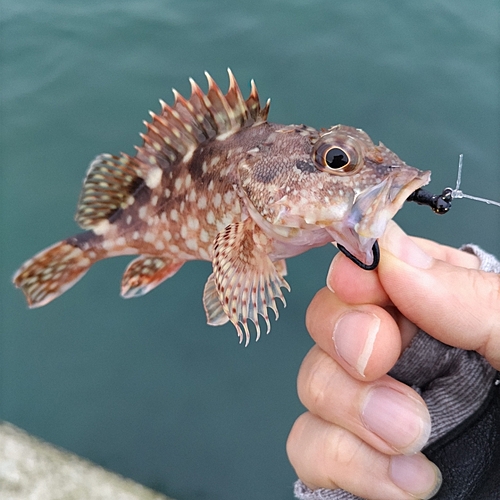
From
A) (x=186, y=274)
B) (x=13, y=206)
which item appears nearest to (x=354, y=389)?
(x=186, y=274)

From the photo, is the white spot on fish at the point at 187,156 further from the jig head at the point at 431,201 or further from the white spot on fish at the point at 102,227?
the jig head at the point at 431,201

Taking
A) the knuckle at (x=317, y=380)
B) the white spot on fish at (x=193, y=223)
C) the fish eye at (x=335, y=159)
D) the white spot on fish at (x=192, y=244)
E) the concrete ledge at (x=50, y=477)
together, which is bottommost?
the concrete ledge at (x=50, y=477)

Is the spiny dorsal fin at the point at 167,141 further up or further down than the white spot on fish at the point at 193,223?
further up

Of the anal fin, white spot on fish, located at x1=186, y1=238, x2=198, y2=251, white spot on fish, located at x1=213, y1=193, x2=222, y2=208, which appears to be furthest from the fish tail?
white spot on fish, located at x1=213, y1=193, x2=222, y2=208

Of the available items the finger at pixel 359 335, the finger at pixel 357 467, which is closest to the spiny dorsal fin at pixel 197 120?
the finger at pixel 359 335

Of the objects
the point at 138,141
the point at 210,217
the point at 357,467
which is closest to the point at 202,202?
the point at 210,217

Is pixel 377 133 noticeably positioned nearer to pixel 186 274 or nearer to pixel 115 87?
pixel 186 274

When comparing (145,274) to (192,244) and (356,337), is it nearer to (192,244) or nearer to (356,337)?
(192,244)
